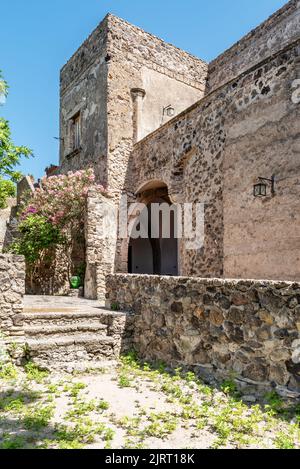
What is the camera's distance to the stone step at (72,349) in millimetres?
4547

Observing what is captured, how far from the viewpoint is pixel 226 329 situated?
3.90 meters

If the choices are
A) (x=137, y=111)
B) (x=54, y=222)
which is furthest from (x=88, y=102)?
(x=54, y=222)

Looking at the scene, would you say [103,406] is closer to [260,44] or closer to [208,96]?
[208,96]

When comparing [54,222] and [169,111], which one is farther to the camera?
[169,111]

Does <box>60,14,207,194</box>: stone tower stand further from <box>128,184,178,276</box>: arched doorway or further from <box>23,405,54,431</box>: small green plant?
<box>23,405,54,431</box>: small green plant

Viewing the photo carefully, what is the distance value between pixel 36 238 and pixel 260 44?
8626 mm

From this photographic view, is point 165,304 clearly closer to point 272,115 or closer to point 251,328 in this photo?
point 251,328

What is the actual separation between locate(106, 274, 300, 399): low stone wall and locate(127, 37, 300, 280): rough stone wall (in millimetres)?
2447

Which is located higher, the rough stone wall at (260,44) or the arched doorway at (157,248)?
the rough stone wall at (260,44)

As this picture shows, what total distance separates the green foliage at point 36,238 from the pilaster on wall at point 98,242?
108 cm

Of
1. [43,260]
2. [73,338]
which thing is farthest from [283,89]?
[43,260]

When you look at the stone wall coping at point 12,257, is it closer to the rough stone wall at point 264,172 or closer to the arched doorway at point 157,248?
the rough stone wall at point 264,172

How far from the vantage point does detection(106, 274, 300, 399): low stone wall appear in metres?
3.29

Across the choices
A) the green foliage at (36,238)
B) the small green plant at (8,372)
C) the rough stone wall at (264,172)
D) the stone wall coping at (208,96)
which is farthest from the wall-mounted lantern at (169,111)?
the small green plant at (8,372)
